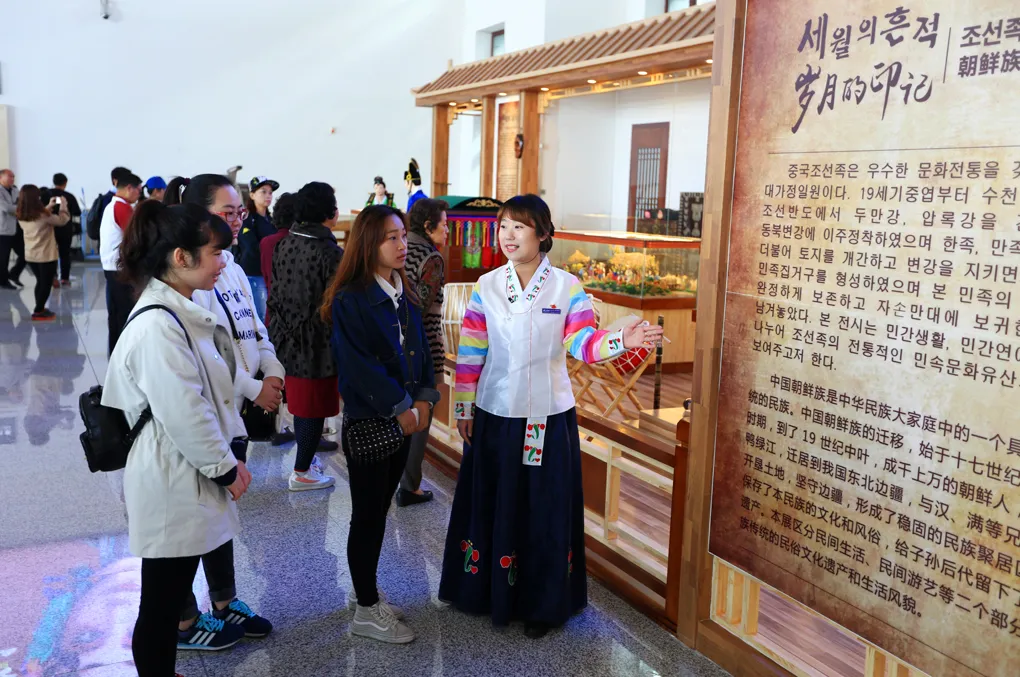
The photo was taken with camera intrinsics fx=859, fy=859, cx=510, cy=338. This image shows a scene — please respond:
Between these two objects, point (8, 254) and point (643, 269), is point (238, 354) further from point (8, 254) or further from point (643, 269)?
point (8, 254)

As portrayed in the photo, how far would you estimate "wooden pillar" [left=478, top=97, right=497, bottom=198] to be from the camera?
1127 centimetres

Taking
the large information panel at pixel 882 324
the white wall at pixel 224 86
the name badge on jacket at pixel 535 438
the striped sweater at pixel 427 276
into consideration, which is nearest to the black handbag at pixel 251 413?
the striped sweater at pixel 427 276

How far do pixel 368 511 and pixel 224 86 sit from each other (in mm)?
14519

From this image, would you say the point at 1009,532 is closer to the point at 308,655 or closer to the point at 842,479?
the point at 842,479

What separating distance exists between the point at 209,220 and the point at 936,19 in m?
1.91

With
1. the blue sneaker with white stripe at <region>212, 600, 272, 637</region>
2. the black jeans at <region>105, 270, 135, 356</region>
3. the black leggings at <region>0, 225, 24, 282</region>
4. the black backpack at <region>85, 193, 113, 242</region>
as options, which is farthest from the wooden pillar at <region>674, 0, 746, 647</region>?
the black leggings at <region>0, 225, 24, 282</region>

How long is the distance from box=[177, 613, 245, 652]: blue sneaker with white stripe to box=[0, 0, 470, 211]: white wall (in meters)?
13.8

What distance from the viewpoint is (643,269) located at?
24.5ft

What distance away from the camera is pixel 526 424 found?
2.97m

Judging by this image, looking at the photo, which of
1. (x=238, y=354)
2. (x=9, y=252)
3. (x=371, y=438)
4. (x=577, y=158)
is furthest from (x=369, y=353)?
(x=9, y=252)

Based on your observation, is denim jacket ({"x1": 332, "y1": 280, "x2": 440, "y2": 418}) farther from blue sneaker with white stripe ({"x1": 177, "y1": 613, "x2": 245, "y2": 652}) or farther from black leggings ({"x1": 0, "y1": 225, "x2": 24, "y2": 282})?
black leggings ({"x1": 0, "y1": 225, "x2": 24, "y2": 282})

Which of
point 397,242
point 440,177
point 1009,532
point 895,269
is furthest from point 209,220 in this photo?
point 440,177

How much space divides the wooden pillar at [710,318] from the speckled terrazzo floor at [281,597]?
0.23 metres

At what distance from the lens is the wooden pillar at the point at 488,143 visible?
11.3 meters
